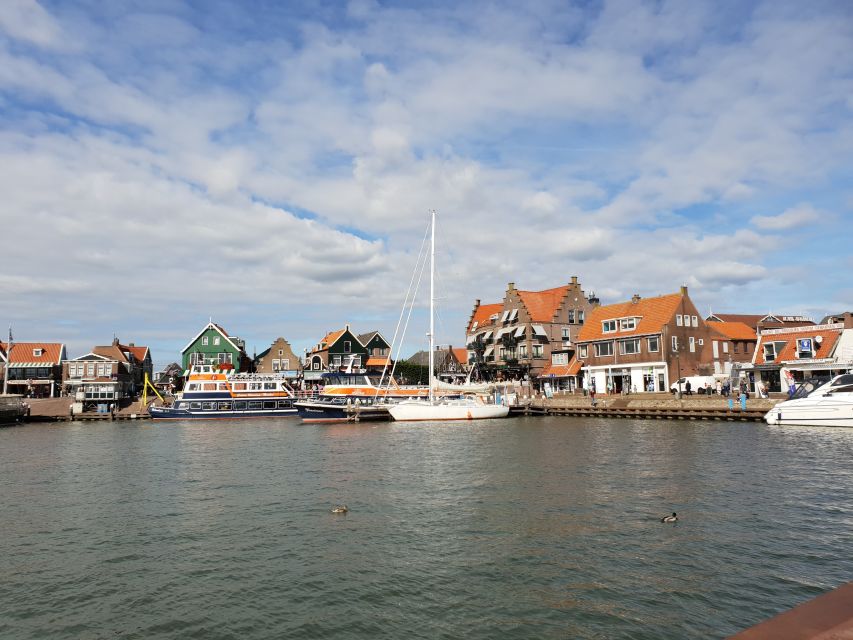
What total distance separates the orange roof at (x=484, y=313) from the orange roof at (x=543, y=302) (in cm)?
1252

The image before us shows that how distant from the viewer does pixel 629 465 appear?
3169 centimetres

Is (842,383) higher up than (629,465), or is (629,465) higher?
(842,383)

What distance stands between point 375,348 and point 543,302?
4108cm

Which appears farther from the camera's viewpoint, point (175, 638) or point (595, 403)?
point (595, 403)

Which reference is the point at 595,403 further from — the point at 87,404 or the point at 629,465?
the point at 87,404

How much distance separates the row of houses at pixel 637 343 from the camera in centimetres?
6222

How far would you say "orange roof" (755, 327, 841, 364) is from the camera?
59969 millimetres

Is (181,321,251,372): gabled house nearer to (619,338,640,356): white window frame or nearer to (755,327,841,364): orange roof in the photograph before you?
(619,338,640,356): white window frame

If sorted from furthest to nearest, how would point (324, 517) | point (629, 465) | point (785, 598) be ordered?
1. point (629, 465)
2. point (324, 517)
3. point (785, 598)

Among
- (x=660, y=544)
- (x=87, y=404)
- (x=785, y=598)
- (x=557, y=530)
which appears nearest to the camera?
(x=785, y=598)

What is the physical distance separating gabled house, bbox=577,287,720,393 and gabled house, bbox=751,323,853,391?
927cm

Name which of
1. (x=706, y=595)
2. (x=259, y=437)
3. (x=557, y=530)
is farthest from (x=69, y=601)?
(x=259, y=437)

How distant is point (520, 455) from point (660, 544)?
1900 cm

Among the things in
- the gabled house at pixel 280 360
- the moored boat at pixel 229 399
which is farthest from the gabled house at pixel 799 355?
the gabled house at pixel 280 360
